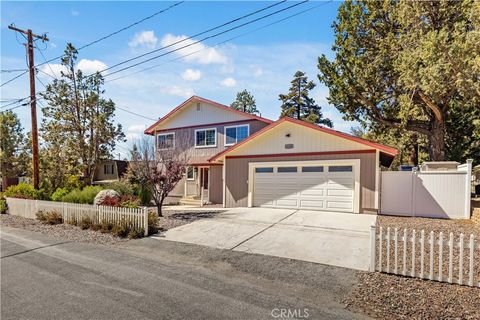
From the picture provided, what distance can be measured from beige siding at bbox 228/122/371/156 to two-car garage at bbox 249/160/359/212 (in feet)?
2.13

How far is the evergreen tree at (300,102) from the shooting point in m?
38.6

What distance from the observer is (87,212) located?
10.8m

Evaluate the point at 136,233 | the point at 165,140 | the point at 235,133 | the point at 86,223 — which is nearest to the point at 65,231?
the point at 86,223

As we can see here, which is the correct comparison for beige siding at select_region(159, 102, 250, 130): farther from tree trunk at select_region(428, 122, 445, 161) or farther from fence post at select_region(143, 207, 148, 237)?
tree trunk at select_region(428, 122, 445, 161)

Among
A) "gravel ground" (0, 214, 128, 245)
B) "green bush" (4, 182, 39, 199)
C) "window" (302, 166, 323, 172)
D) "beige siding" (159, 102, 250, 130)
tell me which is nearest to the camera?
"gravel ground" (0, 214, 128, 245)

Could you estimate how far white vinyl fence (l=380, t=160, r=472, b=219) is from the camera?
11.6 meters

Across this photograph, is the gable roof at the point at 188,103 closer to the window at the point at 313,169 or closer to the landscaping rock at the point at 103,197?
the window at the point at 313,169

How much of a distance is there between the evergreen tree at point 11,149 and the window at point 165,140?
20674 mm

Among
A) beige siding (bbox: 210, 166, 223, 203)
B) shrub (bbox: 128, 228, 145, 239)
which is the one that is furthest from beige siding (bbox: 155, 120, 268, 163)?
shrub (bbox: 128, 228, 145, 239)

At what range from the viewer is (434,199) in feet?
39.2

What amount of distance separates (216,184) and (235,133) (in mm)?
3665

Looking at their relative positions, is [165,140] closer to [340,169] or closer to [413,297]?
[340,169]

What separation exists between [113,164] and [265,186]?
2861cm

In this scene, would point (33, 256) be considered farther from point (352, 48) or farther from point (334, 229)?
point (352, 48)
